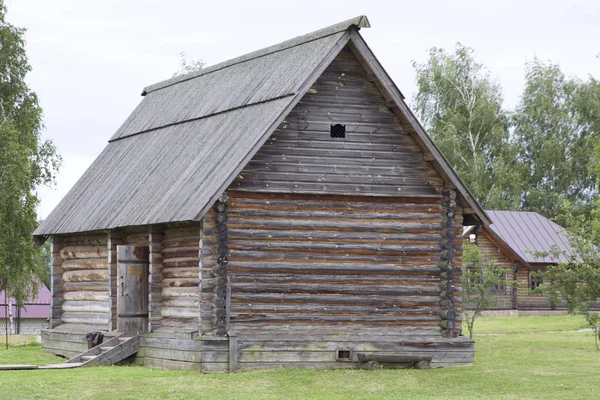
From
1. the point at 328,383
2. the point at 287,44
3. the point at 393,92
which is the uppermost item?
the point at 287,44

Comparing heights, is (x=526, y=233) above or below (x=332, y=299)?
above

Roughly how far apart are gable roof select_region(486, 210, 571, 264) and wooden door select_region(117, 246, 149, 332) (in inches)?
1237

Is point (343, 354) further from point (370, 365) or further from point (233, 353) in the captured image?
point (233, 353)

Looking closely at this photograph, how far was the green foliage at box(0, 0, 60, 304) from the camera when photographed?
44.1m

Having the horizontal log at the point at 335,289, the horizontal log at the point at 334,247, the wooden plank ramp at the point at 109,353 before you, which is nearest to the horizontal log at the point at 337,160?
the horizontal log at the point at 334,247

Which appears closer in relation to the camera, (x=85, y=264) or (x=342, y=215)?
(x=342, y=215)

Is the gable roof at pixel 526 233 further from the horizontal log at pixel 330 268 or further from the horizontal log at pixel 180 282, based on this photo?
the horizontal log at pixel 180 282

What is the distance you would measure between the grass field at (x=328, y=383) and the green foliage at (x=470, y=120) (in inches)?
1566

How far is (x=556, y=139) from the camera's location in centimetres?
7206

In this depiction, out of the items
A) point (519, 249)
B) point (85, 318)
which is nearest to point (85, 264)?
point (85, 318)

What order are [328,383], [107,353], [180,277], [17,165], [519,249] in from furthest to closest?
[519,249], [17,165], [107,353], [180,277], [328,383]

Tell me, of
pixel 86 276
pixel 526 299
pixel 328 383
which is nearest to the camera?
pixel 328 383

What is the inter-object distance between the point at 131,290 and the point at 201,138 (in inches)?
165

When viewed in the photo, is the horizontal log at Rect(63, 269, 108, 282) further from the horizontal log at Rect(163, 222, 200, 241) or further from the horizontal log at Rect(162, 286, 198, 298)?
the horizontal log at Rect(163, 222, 200, 241)
